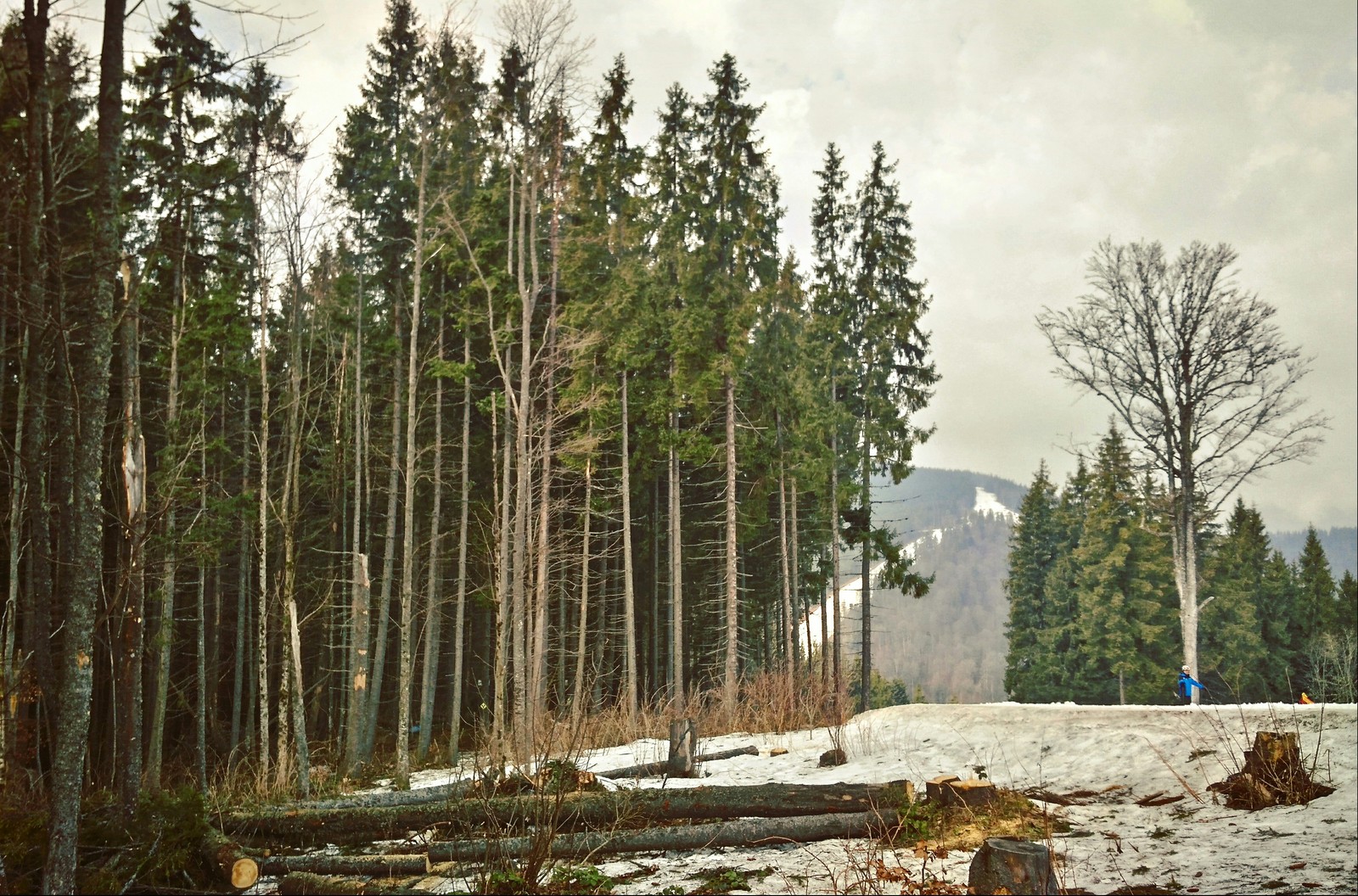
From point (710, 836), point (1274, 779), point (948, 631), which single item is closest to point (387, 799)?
point (710, 836)

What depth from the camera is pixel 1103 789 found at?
762cm

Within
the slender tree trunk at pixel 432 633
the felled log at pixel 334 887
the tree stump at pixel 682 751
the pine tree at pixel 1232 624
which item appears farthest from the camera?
the pine tree at pixel 1232 624

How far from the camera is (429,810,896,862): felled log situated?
20.8 ft

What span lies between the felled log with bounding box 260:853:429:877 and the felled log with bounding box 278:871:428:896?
259mm

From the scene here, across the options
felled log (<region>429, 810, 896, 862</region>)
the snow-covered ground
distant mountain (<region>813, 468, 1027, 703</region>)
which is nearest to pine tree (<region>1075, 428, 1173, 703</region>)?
the snow-covered ground

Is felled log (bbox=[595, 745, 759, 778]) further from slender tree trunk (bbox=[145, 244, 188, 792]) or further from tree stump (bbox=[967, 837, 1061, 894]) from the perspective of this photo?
slender tree trunk (bbox=[145, 244, 188, 792])

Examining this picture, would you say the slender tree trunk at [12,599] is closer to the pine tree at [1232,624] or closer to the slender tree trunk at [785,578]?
the slender tree trunk at [785,578]

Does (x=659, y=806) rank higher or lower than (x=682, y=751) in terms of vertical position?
higher

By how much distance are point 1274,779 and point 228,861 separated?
26.6 ft

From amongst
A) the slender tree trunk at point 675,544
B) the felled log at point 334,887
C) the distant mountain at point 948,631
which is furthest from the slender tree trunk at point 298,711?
the distant mountain at point 948,631

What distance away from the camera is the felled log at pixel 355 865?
6469 mm

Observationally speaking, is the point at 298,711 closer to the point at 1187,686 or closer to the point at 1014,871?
the point at 1014,871

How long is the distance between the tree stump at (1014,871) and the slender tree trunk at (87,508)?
6.12 meters

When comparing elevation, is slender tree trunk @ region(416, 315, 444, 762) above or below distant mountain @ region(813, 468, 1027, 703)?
above
